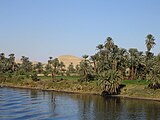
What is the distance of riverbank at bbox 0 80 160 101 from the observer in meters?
138

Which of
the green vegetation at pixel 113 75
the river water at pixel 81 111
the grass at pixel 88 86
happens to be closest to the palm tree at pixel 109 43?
the green vegetation at pixel 113 75

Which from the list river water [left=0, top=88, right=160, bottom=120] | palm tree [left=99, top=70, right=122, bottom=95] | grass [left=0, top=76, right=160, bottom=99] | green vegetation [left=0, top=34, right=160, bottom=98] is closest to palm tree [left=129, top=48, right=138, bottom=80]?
green vegetation [left=0, top=34, right=160, bottom=98]

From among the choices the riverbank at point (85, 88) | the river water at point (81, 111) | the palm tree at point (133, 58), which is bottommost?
the river water at point (81, 111)

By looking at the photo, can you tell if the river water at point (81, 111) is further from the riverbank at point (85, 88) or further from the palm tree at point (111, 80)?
the palm tree at point (111, 80)

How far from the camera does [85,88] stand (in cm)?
16325

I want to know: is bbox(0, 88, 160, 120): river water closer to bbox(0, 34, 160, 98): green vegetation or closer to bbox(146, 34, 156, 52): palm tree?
bbox(0, 34, 160, 98): green vegetation

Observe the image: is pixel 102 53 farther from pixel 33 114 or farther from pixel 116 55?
pixel 33 114

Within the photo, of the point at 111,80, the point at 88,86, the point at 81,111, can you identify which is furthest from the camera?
the point at 88,86

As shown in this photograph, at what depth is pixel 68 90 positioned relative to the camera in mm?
168500

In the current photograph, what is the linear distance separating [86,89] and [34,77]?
47695 millimetres

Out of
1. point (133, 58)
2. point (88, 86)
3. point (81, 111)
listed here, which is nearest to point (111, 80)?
point (88, 86)

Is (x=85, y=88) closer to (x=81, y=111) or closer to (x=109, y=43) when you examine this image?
(x=109, y=43)

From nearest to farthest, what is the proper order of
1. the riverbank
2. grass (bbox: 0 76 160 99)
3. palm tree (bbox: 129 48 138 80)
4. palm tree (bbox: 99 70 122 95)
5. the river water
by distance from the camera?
the river water, the riverbank, grass (bbox: 0 76 160 99), palm tree (bbox: 99 70 122 95), palm tree (bbox: 129 48 138 80)

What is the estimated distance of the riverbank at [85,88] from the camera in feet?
452
